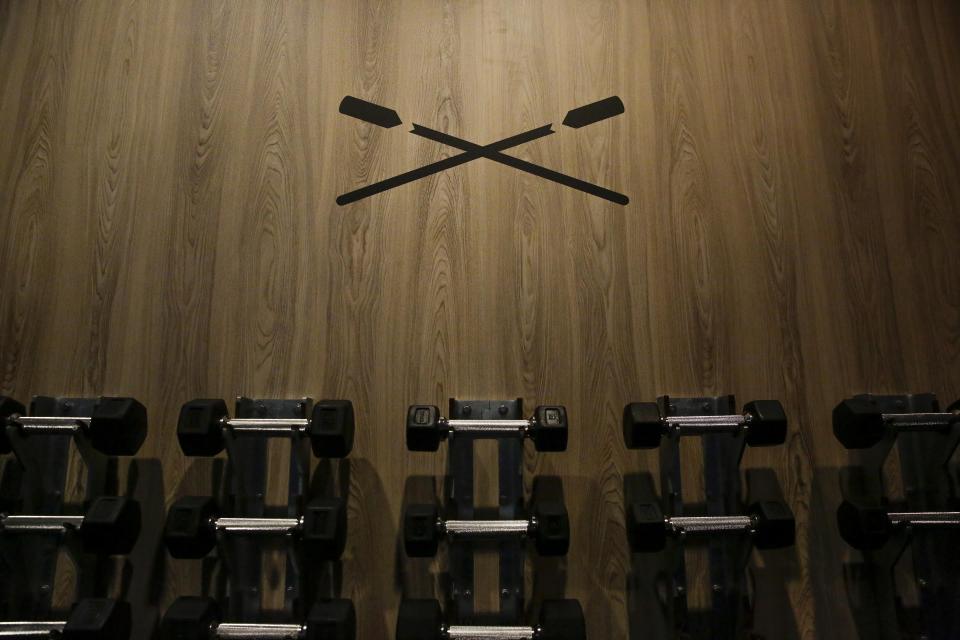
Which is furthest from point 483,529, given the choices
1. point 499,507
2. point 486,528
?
point 499,507

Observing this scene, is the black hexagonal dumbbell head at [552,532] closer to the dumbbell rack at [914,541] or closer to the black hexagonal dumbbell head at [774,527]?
the black hexagonal dumbbell head at [774,527]

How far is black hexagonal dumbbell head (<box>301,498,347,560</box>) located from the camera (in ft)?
5.39

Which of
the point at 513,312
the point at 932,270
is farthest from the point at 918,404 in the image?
the point at 513,312

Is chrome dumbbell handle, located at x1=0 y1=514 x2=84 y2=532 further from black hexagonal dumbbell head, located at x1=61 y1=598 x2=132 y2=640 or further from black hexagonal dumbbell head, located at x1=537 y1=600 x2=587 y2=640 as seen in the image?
black hexagonal dumbbell head, located at x1=537 y1=600 x2=587 y2=640

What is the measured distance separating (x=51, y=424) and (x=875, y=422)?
7.81 ft

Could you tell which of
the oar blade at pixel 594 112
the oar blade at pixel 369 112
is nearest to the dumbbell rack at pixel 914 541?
the oar blade at pixel 594 112

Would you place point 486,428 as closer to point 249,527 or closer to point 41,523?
point 249,527

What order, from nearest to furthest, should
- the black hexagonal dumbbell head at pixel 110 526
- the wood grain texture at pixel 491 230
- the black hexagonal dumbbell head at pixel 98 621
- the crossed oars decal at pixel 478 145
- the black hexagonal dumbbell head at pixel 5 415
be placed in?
the black hexagonal dumbbell head at pixel 98 621 < the black hexagonal dumbbell head at pixel 110 526 < the black hexagonal dumbbell head at pixel 5 415 < the wood grain texture at pixel 491 230 < the crossed oars decal at pixel 478 145

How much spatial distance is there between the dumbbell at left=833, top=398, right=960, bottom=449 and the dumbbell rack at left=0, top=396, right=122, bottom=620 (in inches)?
88.1

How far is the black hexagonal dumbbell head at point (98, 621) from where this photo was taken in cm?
154

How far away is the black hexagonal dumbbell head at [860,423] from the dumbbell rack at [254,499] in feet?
5.27

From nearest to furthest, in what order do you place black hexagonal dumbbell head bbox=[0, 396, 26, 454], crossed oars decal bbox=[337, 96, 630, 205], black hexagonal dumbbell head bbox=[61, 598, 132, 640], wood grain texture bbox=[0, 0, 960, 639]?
black hexagonal dumbbell head bbox=[61, 598, 132, 640]
black hexagonal dumbbell head bbox=[0, 396, 26, 454]
wood grain texture bbox=[0, 0, 960, 639]
crossed oars decal bbox=[337, 96, 630, 205]

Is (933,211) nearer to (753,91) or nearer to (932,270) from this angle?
(932,270)

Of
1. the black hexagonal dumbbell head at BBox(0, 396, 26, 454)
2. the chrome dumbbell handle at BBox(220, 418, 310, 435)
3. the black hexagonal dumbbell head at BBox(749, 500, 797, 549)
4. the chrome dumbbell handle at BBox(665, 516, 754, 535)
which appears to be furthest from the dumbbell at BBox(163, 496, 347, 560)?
the black hexagonal dumbbell head at BBox(749, 500, 797, 549)
